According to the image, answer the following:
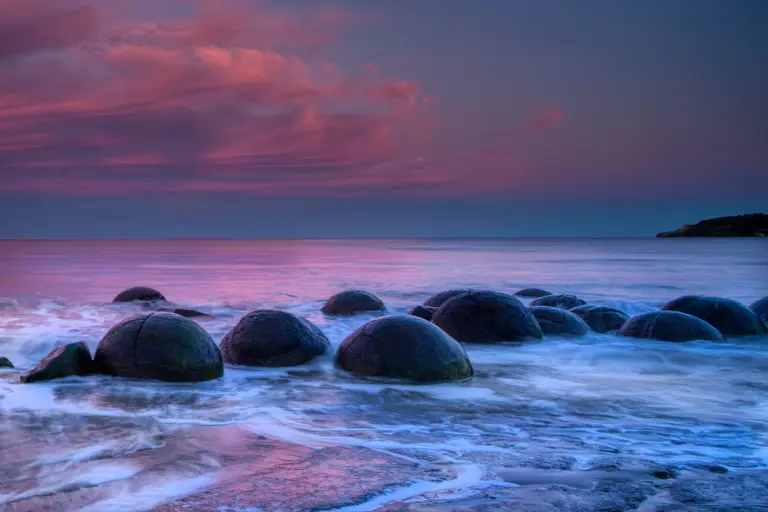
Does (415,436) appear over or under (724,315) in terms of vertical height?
under

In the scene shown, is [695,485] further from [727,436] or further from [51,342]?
[51,342]

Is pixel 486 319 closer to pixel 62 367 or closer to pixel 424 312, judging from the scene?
pixel 424 312

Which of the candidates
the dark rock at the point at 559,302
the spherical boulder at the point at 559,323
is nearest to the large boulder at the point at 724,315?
the spherical boulder at the point at 559,323

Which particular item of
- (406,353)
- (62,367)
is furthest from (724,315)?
(62,367)

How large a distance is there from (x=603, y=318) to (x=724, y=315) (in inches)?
70.1

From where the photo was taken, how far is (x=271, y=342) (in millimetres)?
7309

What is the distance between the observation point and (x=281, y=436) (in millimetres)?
4688

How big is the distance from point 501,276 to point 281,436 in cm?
2652

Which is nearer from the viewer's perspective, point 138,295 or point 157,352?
point 157,352

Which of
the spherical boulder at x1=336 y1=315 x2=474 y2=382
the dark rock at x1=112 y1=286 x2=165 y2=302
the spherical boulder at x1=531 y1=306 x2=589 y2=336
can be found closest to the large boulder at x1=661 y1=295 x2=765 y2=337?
the spherical boulder at x1=531 y1=306 x2=589 y2=336

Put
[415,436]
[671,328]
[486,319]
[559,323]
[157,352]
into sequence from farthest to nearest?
[559,323] < [671,328] < [486,319] < [157,352] < [415,436]

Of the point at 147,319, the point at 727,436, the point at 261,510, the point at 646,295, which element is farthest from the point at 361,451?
the point at 646,295

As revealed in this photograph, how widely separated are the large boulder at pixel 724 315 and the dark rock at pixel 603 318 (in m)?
1.05

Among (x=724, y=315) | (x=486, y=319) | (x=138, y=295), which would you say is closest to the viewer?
(x=486, y=319)
